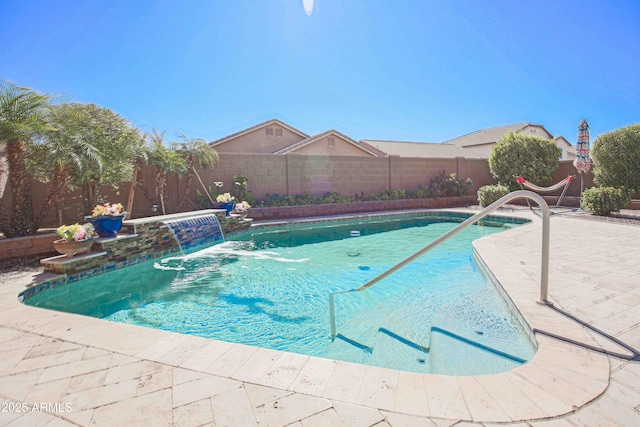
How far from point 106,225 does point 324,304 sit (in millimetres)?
4602

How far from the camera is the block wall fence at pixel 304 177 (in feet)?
30.0

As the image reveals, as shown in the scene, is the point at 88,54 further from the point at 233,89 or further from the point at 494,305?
the point at 494,305

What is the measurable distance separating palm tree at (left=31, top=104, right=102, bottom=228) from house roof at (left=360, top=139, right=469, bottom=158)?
69.8 feet

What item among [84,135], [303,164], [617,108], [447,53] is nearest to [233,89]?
[303,164]

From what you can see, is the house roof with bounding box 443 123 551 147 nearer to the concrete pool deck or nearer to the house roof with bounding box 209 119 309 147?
the house roof with bounding box 209 119 309 147

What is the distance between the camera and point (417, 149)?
2748 centimetres

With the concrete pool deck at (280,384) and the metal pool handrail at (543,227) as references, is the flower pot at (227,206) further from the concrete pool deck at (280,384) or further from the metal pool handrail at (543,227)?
the metal pool handrail at (543,227)

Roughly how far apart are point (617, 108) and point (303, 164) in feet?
62.8

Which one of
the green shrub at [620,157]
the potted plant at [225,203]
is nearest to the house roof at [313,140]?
the potted plant at [225,203]

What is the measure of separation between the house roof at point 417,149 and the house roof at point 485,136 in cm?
214

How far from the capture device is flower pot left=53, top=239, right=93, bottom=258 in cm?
507

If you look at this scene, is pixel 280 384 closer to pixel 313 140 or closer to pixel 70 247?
pixel 70 247

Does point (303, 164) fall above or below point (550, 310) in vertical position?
above

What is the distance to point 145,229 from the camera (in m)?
6.62
